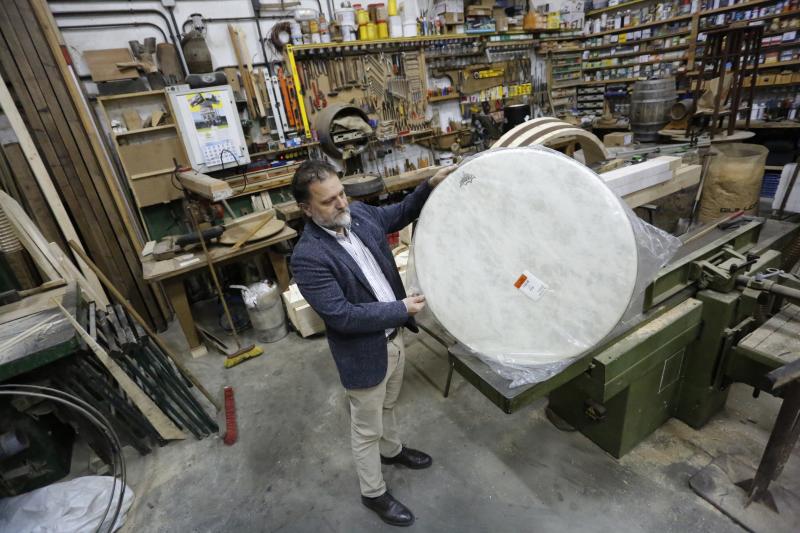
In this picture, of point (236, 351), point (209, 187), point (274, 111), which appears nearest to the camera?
point (209, 187)

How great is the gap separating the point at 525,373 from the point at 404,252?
2.45m

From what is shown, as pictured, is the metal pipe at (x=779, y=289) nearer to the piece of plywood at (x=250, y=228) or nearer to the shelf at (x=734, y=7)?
the piece of plywood at (x=250, y=228)

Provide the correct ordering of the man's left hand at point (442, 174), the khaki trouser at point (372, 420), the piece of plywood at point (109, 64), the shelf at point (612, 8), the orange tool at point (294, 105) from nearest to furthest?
the man's left hand at point (442, 174) < the khaki trouser at point (372, 420) < the piece of plywood at point (109, 64) < the orange tool at point (294, 105) < the shelf at point (612, 8)

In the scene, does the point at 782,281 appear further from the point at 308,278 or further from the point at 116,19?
the point at 116,19

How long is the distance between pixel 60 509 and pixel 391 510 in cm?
159

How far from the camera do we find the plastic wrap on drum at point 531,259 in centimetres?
100

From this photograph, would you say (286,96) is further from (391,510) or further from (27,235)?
(391,510)

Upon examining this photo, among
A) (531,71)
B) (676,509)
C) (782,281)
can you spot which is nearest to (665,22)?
(531,71)

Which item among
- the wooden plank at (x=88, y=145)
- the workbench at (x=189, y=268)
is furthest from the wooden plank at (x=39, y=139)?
the workbench at (x=189, y=268)

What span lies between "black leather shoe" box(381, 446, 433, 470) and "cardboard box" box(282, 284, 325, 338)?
145 cm

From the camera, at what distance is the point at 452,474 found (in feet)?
6.63

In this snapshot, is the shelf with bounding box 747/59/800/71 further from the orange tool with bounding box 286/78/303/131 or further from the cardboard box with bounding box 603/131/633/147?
the orange tool with bounding box 286/78/303/131

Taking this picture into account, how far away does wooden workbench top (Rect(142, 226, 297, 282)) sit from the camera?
9.55 ft

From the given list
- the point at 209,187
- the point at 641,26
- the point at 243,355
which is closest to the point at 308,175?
the point at 209,187
